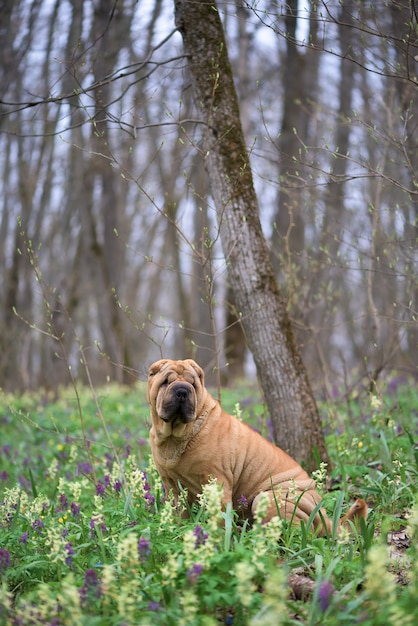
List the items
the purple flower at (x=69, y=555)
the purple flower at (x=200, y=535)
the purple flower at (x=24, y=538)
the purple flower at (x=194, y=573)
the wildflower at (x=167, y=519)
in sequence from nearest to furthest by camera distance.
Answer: the purple flower at (x=194, y=573) < the purple flower at (x=200, y=535) < the purple flower at (x=69, y=555) < the wildflower at (x=167, y=519) < the purple flower at (x=24, y=538)

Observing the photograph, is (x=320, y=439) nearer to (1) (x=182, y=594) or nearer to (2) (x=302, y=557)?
(2) (x=302, y=557)

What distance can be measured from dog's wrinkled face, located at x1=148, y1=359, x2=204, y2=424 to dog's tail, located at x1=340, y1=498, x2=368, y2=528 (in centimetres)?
118

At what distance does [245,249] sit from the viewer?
230 inches

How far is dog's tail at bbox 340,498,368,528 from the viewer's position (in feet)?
12.7

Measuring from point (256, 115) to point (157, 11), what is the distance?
469cm

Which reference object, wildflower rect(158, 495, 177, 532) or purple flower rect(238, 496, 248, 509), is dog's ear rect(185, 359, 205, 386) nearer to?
purple flower rect(238, 496, 248, 509)

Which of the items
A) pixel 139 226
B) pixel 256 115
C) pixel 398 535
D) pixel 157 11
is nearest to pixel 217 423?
pixel 398 535

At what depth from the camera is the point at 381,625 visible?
2.71m

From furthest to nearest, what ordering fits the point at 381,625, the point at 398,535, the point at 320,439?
the point at 320,439, the point at 398,535, the point at 381,625

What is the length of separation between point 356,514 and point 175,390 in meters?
1.41

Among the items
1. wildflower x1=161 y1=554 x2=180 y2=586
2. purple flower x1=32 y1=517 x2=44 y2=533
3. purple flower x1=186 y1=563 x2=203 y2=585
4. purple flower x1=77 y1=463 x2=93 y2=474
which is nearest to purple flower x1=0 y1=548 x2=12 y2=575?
purple flower x1=32 y1=517 x2=44 y2=533

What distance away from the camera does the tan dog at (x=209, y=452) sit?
14.2 ft

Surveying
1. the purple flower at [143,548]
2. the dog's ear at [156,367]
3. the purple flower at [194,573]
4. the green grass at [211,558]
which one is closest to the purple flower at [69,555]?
the green grass at [211,558]

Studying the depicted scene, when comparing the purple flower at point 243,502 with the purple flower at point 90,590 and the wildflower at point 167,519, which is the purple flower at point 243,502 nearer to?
the wildflower at point 167,519
